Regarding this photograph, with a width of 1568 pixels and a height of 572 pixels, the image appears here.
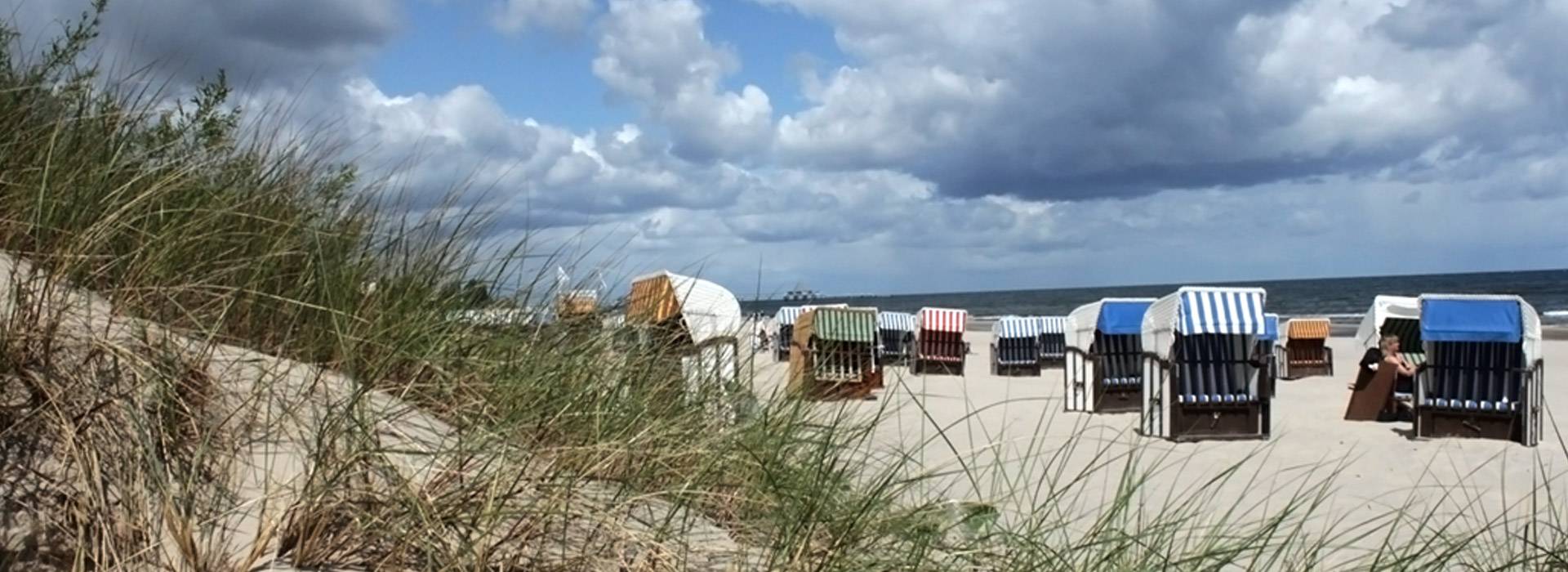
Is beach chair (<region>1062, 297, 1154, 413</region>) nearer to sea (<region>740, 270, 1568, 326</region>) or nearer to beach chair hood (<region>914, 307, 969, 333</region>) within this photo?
beach chair hood (<region>914, 307, 969, 333</region>)

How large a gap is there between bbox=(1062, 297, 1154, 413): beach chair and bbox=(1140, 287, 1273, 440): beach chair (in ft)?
8.23

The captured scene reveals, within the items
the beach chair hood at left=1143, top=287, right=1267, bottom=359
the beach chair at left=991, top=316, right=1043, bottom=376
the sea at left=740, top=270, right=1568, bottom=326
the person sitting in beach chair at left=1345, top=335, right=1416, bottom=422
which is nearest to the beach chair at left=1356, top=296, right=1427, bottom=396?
the person sitting in beach chair at left=1345, top=335, right=1416, bottom=422

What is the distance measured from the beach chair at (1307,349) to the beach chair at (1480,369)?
10.5 meters

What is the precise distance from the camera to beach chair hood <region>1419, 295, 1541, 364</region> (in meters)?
10.3

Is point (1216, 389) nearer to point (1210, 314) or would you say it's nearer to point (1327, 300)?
point (1210, 314)

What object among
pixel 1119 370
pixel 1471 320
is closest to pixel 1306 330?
pixel 1119 370

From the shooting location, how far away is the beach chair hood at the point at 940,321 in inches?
908

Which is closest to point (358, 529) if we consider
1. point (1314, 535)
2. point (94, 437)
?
point (94, 437)

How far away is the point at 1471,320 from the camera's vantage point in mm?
10547

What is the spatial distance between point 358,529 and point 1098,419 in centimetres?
1226

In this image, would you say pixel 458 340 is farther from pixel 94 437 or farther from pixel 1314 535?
pixel 1314 535

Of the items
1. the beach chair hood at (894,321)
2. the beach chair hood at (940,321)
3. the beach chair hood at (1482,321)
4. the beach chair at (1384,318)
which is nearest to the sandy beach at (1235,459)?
the beach chair at (1384,318)

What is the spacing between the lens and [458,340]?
10.6ft

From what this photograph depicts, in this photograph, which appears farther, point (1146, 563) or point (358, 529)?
point (1146, 563)
